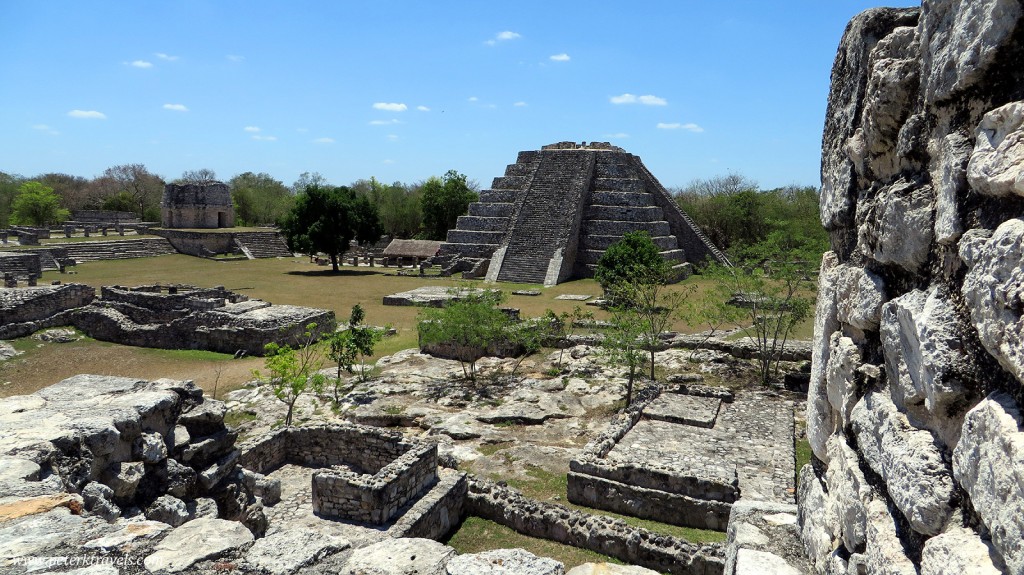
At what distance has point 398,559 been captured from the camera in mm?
4375

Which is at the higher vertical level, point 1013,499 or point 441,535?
point 1013,499

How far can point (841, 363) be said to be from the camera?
232 centimetres

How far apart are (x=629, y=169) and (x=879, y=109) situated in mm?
37178

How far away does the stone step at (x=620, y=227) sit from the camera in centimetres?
3306

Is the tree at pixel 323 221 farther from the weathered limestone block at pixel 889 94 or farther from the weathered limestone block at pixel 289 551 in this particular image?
the weathered limestone block at pixel 889 94

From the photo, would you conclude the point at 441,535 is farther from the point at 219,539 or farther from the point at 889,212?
the point at 889,212

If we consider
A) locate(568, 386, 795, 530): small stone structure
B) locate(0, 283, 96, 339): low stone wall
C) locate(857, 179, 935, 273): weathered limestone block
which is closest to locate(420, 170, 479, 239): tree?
locate(0, 283, 96, 339): low stone wall

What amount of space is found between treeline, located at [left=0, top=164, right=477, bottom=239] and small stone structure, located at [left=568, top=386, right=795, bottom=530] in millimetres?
39150

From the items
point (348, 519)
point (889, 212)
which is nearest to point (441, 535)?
point (348, 519)

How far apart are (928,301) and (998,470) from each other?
529 millimetres

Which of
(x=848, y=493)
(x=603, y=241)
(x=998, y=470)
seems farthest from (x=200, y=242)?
(x=998, y=470)

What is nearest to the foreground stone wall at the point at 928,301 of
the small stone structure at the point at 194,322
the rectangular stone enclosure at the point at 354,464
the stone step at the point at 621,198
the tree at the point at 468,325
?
the rectangular stone enclosure at the point at 354,464

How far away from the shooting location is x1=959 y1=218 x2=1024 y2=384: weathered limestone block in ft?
4.37

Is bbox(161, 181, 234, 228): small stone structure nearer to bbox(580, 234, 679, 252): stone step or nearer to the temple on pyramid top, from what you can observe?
the temple on pyramid top
